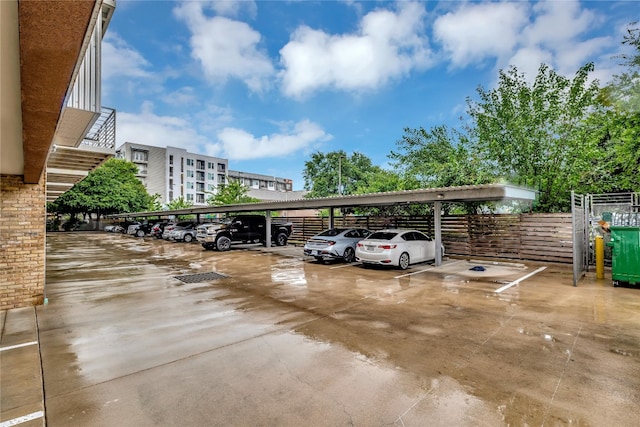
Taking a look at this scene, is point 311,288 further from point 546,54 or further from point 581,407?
point 546,54

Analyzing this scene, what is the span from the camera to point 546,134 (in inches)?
558

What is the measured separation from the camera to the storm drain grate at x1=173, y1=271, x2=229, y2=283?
29.2ft

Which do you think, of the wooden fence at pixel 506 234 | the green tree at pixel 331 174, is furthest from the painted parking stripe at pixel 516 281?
the green tree at pixel 331 174

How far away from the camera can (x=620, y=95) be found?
13.4 metres

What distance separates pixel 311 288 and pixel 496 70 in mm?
15656

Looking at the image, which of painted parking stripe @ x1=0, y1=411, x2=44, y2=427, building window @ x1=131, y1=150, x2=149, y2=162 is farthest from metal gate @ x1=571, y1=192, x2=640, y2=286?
building window @ x1=131, y1=150, x2=149, y2=162

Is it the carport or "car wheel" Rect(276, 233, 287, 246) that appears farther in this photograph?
"car wheel" Rect(276, 233, 287, 246)

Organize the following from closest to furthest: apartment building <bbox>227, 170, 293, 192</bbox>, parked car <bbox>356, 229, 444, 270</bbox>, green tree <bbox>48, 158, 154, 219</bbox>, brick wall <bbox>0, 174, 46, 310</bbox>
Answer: brick wall <bbox>0, 174, 46, 310</bbox>, parked car <bbox>356, 229, 444, 270</bbox>, green tree <bbox>48, 158, 154, 219</bbox>, apartment building <bbox>227, 170, 293, 192</bbox>

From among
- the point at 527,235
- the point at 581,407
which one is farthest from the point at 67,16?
the point at 527,235

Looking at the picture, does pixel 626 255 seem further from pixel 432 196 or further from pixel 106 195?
pixel 106 195

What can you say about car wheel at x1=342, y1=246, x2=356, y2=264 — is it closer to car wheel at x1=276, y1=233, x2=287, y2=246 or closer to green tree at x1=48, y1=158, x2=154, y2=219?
car wheel at x1=276, y1=233, x2=287, y2=246

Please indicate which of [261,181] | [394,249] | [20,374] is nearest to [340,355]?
[20,374]

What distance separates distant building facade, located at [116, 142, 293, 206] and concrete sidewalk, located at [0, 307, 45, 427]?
48146 millimetres

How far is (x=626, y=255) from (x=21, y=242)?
13465mm
